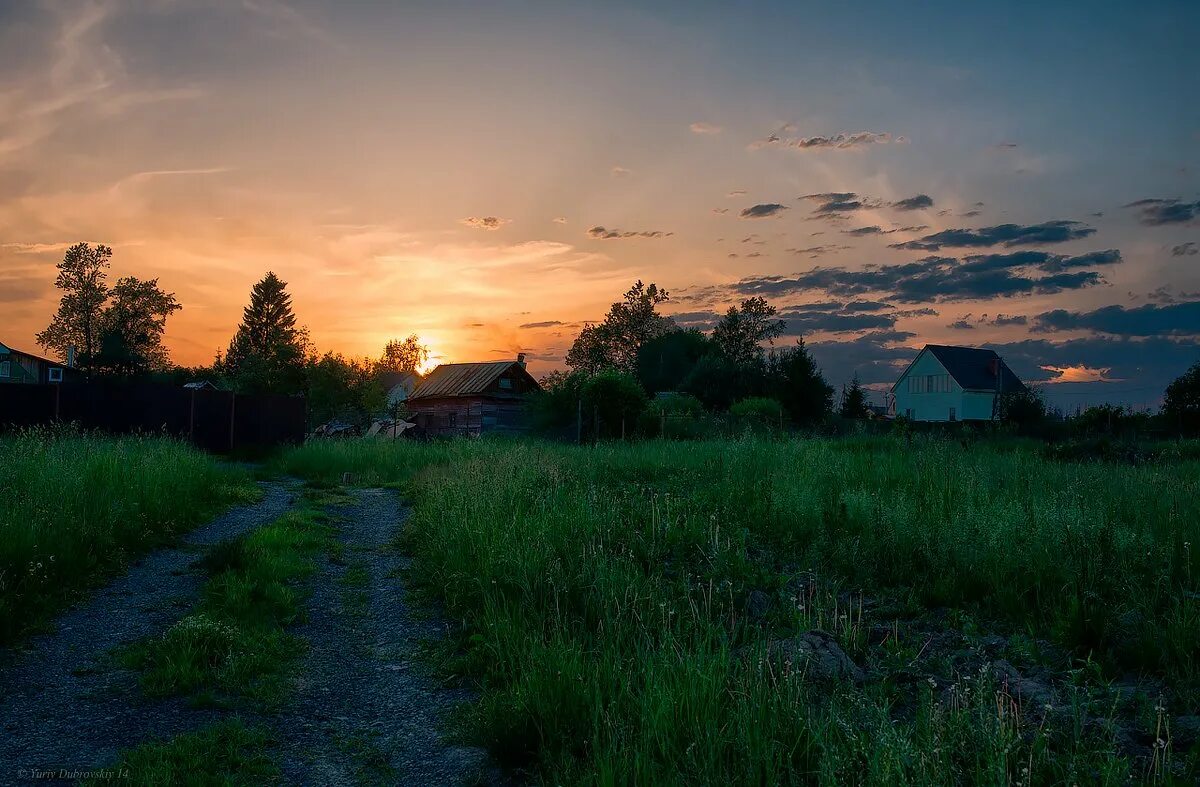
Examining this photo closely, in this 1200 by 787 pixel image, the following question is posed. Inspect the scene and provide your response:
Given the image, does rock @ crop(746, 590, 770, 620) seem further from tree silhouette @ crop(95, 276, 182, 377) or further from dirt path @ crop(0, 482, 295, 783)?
tree silhouette @ crop(95, 276, 182, 377)

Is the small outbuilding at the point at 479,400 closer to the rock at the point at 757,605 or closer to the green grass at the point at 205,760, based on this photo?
the rock at the point at 757,605

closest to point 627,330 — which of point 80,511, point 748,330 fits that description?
point 748,330

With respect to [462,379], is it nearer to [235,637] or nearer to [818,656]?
[235,637]

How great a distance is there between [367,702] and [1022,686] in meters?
4.29

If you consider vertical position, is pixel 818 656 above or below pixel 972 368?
below

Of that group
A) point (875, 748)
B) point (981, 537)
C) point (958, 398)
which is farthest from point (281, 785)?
point (958, 398)

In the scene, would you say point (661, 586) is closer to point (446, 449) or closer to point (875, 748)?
point (875, 748)

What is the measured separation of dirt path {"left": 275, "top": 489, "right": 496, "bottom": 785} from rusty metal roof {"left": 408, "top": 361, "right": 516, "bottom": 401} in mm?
31561

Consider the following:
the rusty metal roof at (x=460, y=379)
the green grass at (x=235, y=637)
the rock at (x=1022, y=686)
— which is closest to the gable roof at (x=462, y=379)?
the rusty metal roof at (x=460, y=379)

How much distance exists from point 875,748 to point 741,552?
4.46 meters

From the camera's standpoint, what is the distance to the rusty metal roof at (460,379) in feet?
132

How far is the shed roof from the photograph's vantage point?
59219 mm

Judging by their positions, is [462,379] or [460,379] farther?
[460,379]

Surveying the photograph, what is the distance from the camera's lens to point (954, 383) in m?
59.4
